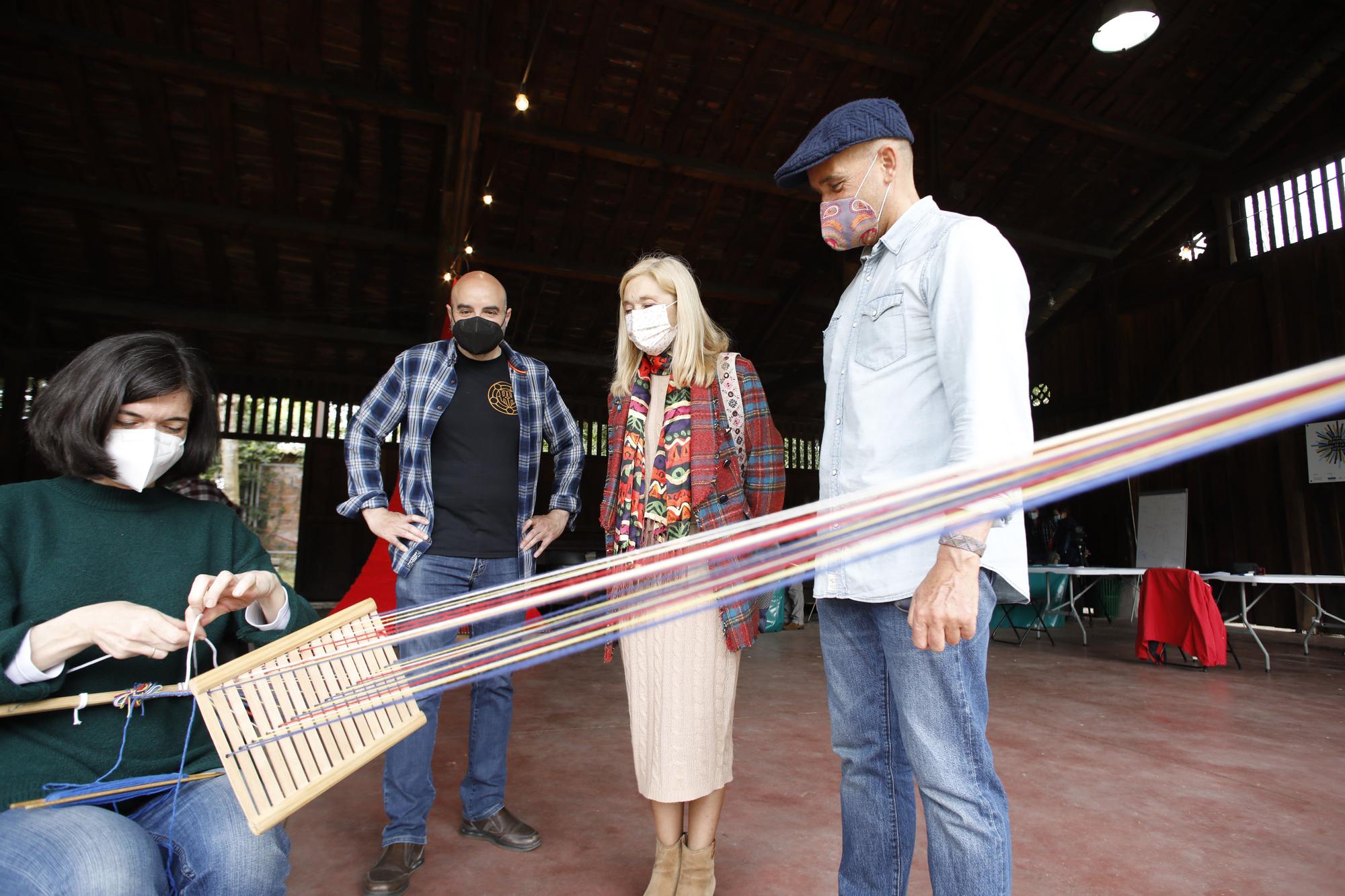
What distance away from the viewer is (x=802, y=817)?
2311 mm

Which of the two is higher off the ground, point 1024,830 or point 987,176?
point 987,176

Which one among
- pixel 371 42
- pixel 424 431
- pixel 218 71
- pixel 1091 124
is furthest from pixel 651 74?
pixel 424 431

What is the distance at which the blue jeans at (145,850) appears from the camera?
3.06ft

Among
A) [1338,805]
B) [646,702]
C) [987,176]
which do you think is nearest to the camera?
[646,702]

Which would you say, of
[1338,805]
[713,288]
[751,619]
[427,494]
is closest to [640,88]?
[713,288]

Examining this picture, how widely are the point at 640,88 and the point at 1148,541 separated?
301 inches

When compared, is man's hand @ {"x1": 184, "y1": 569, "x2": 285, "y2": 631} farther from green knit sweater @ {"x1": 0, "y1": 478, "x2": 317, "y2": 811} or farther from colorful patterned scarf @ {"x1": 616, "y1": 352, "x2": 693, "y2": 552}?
colorful patterned scarf @ {"x1": 616, "y1": 352, "x2": 693, "y2": 552}

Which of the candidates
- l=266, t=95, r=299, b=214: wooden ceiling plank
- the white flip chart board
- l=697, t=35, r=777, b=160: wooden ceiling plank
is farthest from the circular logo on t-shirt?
the white flip chart board

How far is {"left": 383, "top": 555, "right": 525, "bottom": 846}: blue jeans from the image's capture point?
194 cm

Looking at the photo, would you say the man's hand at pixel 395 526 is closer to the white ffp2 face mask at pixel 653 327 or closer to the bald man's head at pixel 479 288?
the bald man's head at pixel 479 288

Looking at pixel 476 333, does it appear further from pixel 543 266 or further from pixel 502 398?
pixel 543 266

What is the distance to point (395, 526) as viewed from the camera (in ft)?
6.74

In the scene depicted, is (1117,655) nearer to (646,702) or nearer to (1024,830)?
(1024,830)

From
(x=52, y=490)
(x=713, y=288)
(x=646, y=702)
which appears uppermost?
(x=713, y=288)
